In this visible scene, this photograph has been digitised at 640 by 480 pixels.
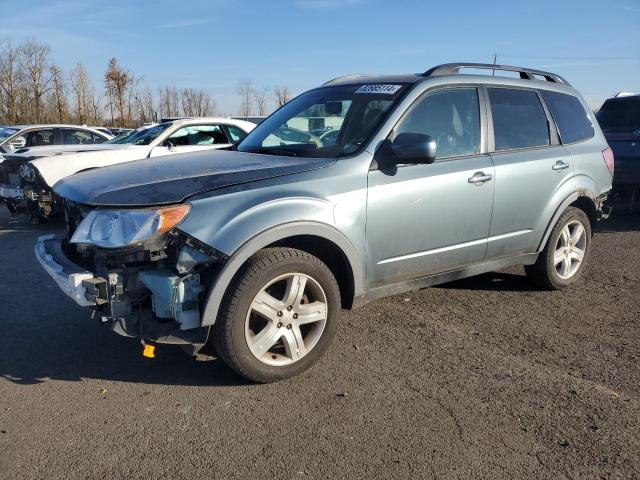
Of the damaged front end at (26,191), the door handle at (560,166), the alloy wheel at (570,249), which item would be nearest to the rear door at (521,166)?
the door handle at (560,166)

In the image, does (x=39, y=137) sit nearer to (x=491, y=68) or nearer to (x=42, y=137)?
(x=42, y=137)

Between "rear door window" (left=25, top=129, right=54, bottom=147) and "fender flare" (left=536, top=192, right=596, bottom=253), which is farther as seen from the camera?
"rear door window" (left=25, top=129, right=54, bottom=147)

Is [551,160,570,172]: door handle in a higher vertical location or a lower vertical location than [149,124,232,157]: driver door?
lower

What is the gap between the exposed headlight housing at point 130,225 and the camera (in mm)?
3012

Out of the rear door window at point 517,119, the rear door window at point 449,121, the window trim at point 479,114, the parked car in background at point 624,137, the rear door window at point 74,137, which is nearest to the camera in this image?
the window trim at point 479,114

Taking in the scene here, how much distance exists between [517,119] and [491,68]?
1.64 feet

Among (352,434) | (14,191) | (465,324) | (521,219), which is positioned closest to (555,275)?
(521,219)

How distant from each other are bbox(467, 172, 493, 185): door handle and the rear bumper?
9.06 feet

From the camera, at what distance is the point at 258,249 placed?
323 centimetres

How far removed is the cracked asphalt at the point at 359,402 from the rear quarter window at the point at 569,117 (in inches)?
64.4

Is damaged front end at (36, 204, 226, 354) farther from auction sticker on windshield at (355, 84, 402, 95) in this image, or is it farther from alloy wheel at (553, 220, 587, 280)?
alloy wheel at (553, 220, 587, 280)

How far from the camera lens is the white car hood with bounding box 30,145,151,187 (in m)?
7.71

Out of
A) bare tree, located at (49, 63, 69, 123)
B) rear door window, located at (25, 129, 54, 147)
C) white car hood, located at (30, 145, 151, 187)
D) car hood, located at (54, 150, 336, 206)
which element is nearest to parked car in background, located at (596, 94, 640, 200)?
car hood, located at (54, 150, 336, 206)

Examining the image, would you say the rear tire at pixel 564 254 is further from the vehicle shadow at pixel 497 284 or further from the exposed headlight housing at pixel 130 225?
the exposed headlight housing at pixel 130 225
